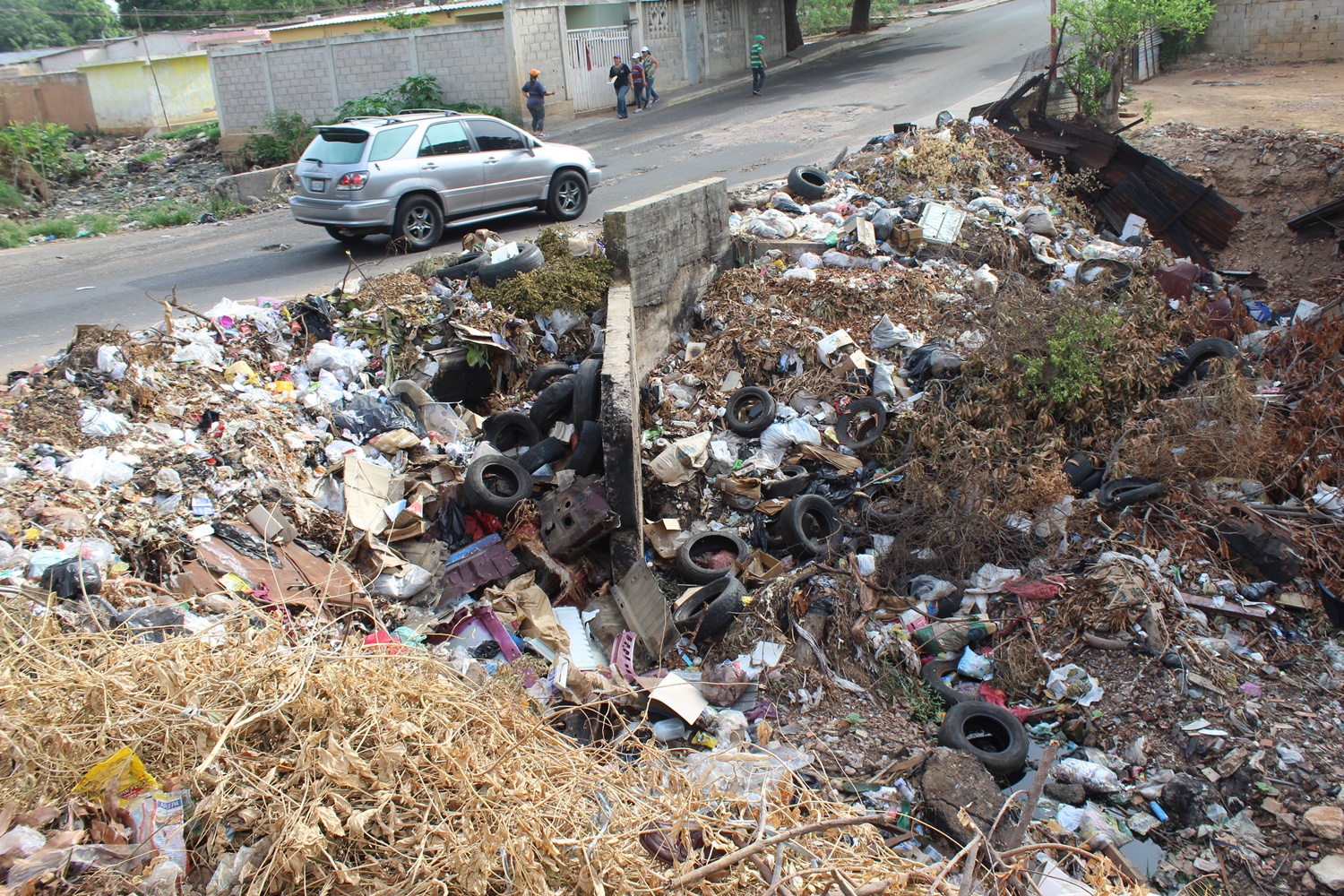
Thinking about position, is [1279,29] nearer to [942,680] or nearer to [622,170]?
[622,170]

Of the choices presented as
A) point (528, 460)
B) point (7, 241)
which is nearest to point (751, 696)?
point (528, 460)

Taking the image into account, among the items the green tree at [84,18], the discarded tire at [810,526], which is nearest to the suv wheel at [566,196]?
the discarded tire at [810,526]

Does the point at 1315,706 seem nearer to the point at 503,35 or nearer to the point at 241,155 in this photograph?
the point at 503,35

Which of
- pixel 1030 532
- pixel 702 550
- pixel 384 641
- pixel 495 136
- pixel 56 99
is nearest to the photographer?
pixel 384 641

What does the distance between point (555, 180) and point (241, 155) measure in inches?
481

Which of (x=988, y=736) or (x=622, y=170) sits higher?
(x=622, y=170)

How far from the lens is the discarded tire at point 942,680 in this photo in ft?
17.7

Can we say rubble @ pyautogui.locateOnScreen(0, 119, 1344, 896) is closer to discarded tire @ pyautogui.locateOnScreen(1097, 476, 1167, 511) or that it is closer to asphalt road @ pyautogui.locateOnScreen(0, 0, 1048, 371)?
discarded tire @ pyautogui.locateOnScreen(1097, 476, 1167, 511)

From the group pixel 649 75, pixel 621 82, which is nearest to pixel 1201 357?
pixel 621 82

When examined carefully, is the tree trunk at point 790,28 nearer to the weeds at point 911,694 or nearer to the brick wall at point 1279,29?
the brick wall at point 1279,29

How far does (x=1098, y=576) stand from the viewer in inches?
228

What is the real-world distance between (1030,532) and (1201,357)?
327cm

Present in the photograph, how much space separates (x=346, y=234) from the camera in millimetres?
11148

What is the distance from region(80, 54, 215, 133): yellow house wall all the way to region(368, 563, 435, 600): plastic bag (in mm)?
23749
